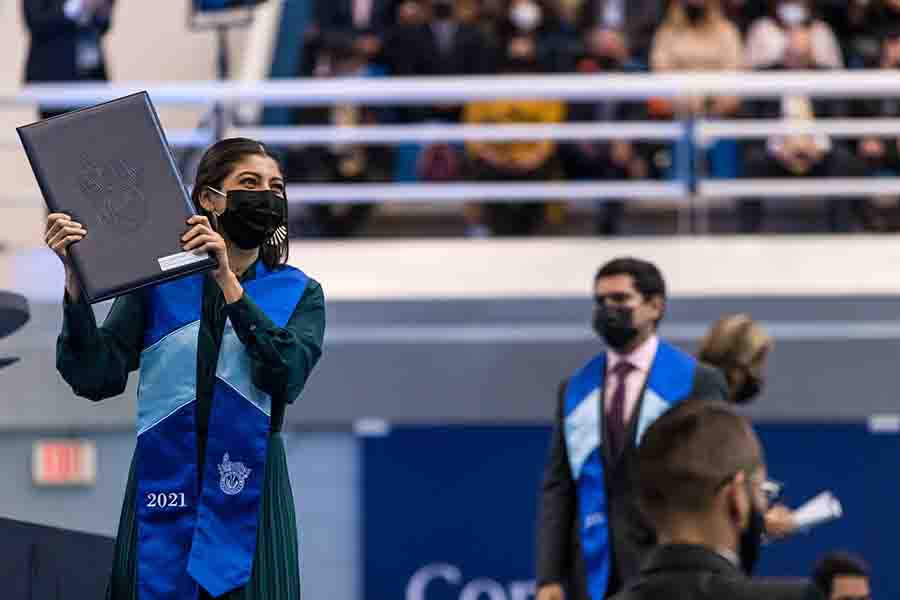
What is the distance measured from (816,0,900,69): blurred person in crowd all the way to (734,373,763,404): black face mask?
229 inches

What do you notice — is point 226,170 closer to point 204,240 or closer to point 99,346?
point 204,240

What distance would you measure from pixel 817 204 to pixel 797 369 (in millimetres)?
3859

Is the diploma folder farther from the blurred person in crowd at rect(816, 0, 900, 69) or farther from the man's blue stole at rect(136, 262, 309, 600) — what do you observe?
the blurred person in crowd at rect(816, 0, 900, 69)

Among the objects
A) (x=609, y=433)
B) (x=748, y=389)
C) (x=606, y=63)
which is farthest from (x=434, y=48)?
(x=609, y=433)

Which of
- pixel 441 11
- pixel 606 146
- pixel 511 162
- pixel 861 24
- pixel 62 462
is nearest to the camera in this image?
pixel 62 462

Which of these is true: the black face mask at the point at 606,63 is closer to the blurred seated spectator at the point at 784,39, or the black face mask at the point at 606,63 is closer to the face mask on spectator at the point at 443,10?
the blurred seated spectator at the point at 784,39

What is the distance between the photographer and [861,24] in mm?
12898

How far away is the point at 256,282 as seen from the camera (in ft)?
14.6

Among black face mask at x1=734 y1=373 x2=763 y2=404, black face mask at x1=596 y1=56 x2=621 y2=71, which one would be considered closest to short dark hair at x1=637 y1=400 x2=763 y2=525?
black face mask at x1=734 y1=373 x2=763 y2=404

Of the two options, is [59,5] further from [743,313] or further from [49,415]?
[743,313]

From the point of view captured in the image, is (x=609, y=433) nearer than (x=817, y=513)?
No

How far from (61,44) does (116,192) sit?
683 cm

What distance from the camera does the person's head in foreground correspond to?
320cm

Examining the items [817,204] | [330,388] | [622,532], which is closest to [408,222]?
[817,204]
